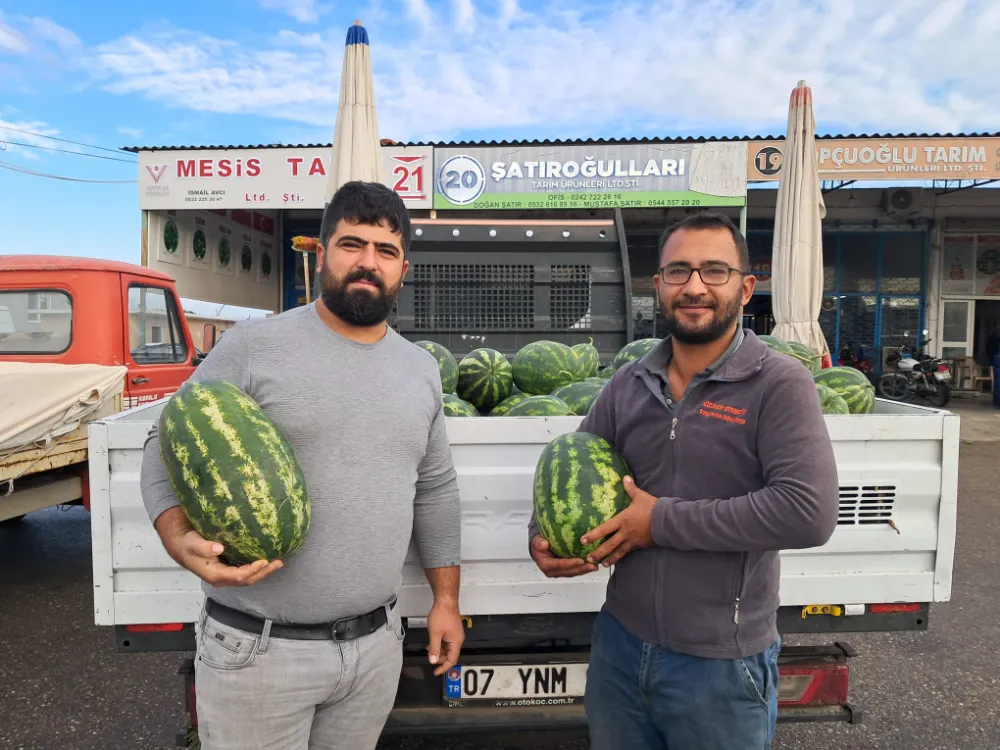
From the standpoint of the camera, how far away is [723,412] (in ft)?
5.55

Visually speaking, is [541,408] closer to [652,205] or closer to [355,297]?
[355,297]

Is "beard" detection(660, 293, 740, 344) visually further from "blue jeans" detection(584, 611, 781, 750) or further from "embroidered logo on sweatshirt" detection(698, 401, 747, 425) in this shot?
"blue jeans" detection(584, 611, 781, 750)

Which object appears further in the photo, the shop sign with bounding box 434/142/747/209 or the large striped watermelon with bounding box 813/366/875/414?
the shop sign with bounding box 434/142/747/209

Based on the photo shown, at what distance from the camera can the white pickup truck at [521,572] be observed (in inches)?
89.4

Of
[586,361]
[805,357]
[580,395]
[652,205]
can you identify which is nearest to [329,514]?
[580,395]

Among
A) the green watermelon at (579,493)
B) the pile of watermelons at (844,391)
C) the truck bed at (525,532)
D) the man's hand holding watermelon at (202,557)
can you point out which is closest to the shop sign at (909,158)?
the pile of watermelons at (844,391)

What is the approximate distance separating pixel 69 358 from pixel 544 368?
3993 millimetres

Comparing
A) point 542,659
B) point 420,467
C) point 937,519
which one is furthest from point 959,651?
point 420,467

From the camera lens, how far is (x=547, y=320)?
17.3 feet

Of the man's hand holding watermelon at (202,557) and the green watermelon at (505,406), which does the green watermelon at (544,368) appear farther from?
the man's hand holding watermelon at (202,557)

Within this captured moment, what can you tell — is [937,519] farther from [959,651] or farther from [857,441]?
[959,651]

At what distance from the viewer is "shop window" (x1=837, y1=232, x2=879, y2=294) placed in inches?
651

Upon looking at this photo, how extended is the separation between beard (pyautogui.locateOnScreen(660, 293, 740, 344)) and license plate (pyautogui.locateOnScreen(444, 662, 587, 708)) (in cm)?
136

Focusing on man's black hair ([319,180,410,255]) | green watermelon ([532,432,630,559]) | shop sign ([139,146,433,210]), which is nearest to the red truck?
man's black hair ([319,180,410,255])
